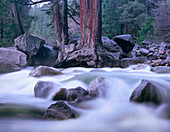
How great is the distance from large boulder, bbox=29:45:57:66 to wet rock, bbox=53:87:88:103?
7.23m

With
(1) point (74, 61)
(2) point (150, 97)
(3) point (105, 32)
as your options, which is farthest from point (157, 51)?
(3) point (105, 32)

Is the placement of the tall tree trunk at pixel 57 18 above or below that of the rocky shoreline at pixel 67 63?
above

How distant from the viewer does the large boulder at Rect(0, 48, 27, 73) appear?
6.65m

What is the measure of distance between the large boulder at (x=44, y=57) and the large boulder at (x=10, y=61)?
2.53 meters

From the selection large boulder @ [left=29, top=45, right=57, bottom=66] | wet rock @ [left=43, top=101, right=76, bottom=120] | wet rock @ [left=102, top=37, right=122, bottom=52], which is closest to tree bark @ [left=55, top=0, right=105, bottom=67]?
wet rock @ [left=102, top=37, right=122, bottom=52]

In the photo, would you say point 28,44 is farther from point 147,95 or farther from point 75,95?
point 147,95

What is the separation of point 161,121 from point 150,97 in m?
0.52

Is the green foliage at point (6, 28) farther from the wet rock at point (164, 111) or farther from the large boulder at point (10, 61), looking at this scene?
the wet rock at point (164, 111)

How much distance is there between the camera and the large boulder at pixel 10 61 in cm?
665

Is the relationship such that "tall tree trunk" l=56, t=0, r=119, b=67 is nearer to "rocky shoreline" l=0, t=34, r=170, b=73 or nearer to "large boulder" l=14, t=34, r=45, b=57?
"rocky shoreline" l=0, t=34, r=170, b=73

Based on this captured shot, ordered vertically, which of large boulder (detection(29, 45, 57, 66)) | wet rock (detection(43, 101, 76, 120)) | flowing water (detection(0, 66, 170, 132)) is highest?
wet rock (detection(43, 101, 76, 120))

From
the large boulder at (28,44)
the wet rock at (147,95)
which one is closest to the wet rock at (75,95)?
the wet rock at (147,95)

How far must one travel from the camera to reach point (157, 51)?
1009 cm

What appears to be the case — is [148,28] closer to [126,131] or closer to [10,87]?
[10,87]
